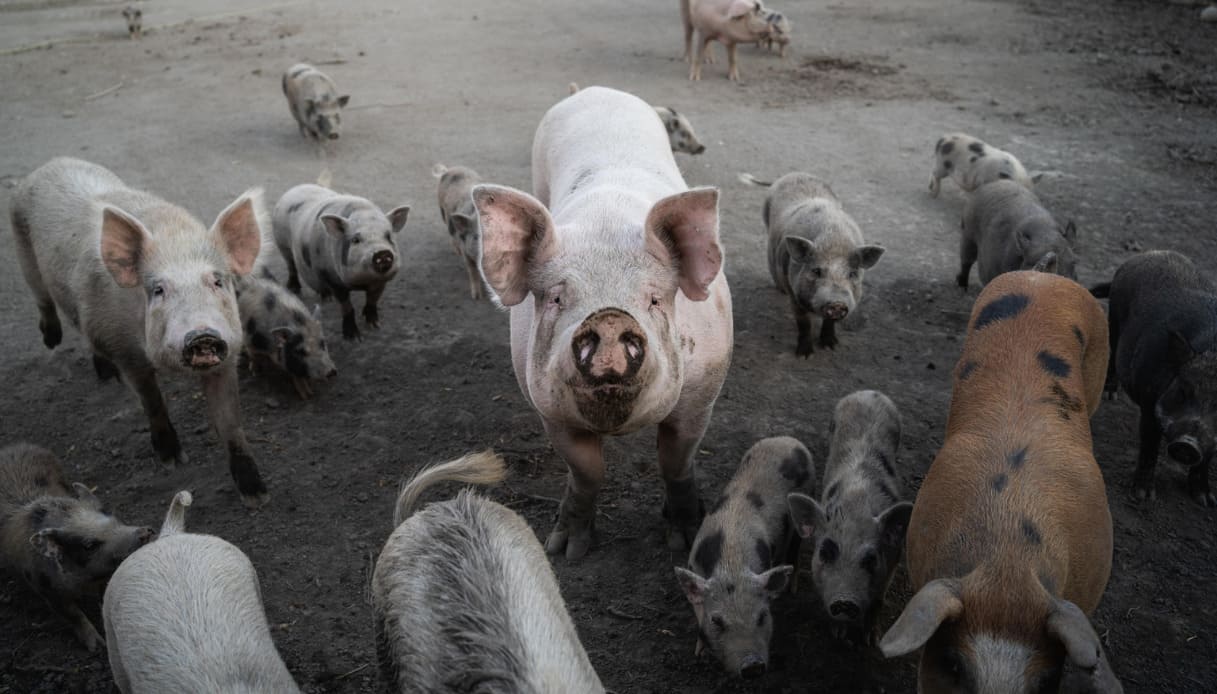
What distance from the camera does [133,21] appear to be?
593 inches

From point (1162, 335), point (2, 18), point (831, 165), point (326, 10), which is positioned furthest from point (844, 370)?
point (2, 18)

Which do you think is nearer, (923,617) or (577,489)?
(923,617)

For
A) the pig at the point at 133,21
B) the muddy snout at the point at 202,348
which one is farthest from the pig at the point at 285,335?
the pig at the point at 133,21

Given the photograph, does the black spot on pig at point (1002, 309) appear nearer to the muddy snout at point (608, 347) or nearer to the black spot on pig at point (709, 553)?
the black spot on pig at point (709, 553)

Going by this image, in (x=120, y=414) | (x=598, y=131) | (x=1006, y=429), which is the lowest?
(x=120, y=414)

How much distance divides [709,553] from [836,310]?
2319 mm

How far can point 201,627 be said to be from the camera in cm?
286

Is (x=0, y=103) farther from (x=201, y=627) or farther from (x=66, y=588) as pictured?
(x=201, y=627)

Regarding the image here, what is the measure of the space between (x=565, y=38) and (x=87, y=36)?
326 inches

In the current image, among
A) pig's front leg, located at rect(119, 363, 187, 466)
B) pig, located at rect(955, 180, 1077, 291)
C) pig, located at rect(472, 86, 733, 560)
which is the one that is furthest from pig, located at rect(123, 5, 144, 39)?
pig, located at rect(955, 180, 1077, 291)

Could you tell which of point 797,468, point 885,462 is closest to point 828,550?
point 797,468

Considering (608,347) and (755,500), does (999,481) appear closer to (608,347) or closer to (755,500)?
(755,500)

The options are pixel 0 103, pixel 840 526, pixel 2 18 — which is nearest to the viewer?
pixel 840 526

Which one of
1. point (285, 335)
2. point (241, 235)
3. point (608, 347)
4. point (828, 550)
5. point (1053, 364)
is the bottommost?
point (828, 550)
